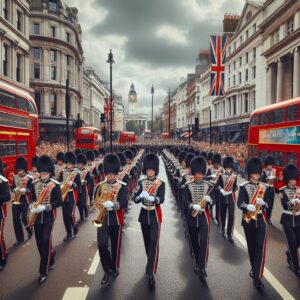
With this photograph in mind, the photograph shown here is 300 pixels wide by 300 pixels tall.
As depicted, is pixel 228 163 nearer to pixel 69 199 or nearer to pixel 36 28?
pixel 69 199

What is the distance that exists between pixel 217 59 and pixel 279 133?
11917 millimetres

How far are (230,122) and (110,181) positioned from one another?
38.3 metres

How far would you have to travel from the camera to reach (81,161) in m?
9.34

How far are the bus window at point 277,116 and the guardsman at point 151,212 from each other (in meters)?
8.84

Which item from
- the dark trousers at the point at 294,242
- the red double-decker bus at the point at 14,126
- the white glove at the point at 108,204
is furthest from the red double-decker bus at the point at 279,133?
the red double-decker bus at the point at 14,126

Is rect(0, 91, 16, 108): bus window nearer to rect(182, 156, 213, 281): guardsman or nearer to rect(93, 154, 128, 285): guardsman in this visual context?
rect(93, 154, 128, 285): guardsman

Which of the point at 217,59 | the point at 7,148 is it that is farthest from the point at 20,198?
the point at 217,59

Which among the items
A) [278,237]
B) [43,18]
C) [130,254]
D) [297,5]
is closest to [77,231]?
[130,254]

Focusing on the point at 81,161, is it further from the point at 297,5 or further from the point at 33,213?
the point at 297,5

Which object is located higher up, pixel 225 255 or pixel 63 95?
pixel 63 95

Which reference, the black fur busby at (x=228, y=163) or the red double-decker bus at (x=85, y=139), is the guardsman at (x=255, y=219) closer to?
the black fur busby at (x=228, y=163)

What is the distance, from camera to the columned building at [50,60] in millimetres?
40375

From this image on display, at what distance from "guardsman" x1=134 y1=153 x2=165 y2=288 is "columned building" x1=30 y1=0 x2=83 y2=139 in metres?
36.3

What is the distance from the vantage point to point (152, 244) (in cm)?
514
